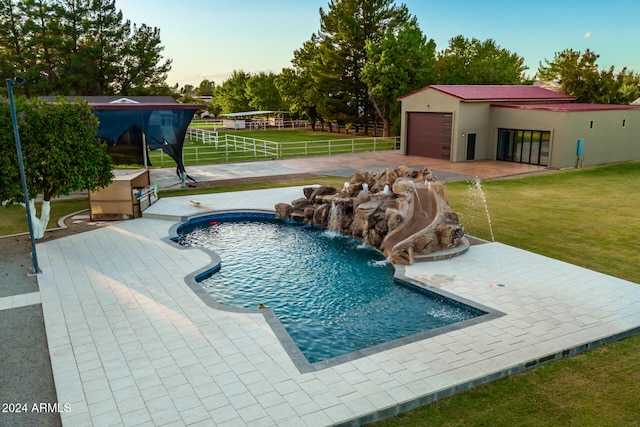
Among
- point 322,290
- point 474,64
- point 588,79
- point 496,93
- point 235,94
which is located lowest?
point 322,290

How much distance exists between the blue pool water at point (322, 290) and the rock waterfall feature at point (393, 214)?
1.62 ft

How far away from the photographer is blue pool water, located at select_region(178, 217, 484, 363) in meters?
8.86

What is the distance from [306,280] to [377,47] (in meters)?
32.9

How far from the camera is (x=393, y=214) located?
43.8 feet

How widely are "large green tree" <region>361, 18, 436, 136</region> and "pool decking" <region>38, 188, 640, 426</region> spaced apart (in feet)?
95.9

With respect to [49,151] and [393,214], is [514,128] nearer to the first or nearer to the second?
[393,214]

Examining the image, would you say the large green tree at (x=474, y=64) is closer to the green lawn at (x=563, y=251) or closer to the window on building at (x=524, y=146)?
the window on building at (x=524, y=146)

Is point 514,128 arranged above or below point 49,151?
above

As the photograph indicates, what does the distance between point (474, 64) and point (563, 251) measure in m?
35.6

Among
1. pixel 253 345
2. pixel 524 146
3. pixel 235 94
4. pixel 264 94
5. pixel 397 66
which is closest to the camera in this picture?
pixel 253 345

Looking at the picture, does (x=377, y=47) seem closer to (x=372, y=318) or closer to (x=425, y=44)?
(x=425, y=44)

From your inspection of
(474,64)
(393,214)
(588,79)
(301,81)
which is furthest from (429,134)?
(301,81)

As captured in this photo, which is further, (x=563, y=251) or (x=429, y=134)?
(x=429, y=134)

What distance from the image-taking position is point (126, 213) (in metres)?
16.5
